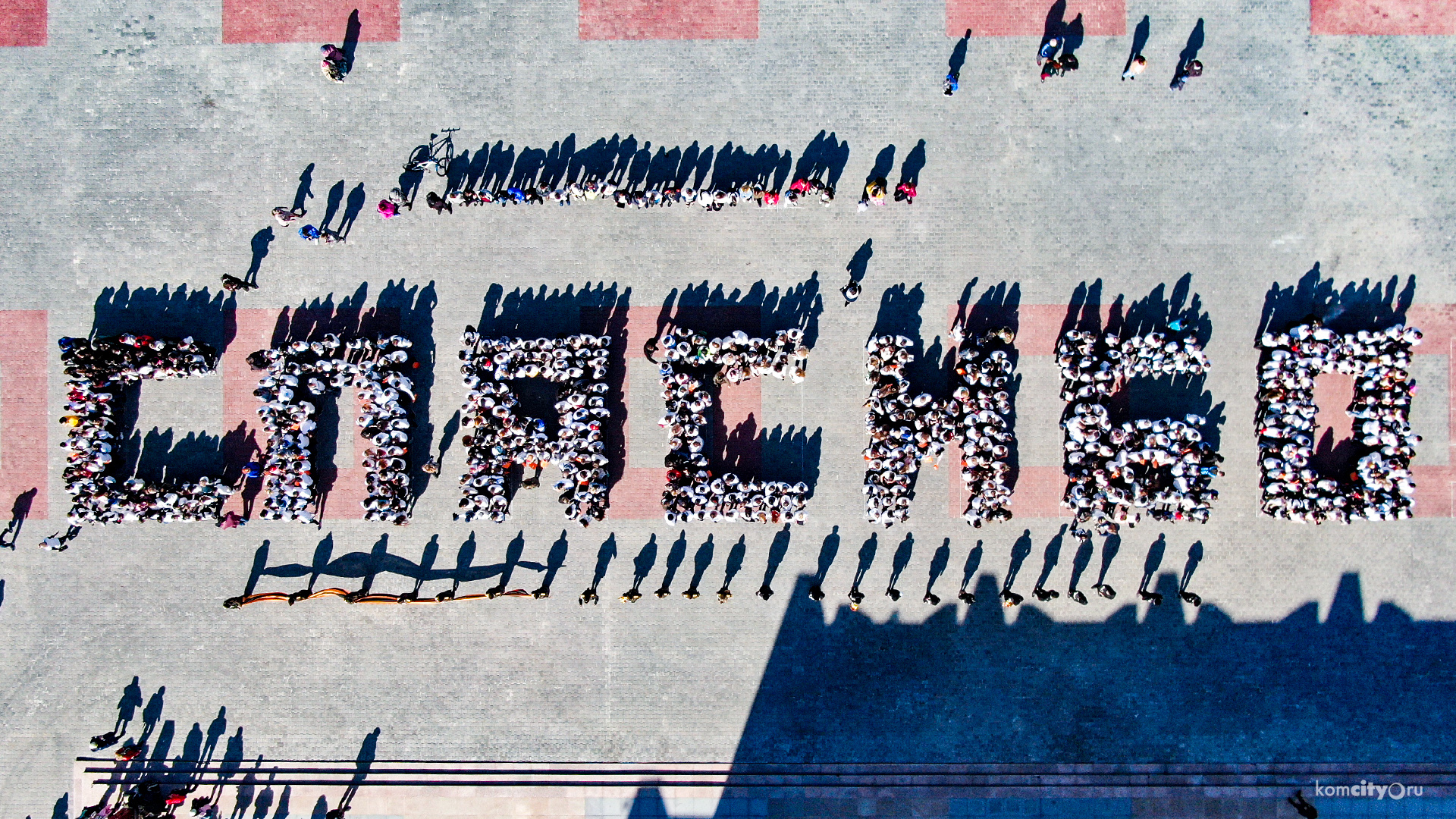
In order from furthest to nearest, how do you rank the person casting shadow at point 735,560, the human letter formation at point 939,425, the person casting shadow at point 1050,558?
the person casting shadow at point 735,560 → the person casting shadow at point 1050,558 → the human letter formation at point 939,425

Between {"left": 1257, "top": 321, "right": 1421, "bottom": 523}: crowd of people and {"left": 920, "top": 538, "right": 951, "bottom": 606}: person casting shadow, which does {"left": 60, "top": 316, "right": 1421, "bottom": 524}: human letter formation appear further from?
{"left": 920, "top": 538, "right": 951, "bottom": 606}: person casting shadow

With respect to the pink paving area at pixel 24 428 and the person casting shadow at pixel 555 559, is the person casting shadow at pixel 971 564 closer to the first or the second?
the person casting shadow at pixel 555 559

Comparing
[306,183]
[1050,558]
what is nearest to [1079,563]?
[1050,558]

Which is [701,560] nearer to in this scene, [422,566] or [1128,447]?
[422,566]

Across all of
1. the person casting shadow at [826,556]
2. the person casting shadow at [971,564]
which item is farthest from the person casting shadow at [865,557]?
the person casting shadow at [971,564]

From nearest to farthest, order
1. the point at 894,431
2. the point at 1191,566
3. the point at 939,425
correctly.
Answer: the point at 894,431, the point at 939,425, the point at 1191,566

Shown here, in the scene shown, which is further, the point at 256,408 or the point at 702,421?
the point at 256,408

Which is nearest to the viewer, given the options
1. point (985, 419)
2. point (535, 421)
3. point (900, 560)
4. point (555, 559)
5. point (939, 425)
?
point (985, 419)
